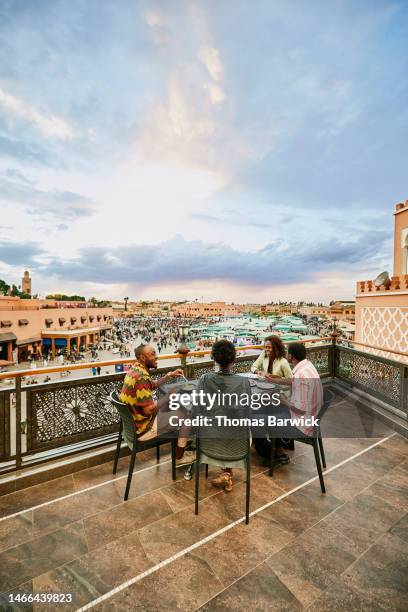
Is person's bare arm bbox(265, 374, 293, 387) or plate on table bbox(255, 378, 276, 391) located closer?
plate on table bbox(255, 378, 276, 391)

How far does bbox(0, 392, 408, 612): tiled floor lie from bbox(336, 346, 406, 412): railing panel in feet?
5.31

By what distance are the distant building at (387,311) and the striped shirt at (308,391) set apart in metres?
5.36

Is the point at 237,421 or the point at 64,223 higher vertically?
the point at 64,223

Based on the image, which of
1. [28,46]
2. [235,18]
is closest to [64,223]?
[28,46]

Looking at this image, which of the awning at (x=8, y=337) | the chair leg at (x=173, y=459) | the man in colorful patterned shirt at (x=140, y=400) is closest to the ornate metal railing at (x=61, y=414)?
the man in colorful patterned shirt at (x=140, y=400)

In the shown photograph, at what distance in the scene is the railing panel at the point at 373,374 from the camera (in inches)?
159

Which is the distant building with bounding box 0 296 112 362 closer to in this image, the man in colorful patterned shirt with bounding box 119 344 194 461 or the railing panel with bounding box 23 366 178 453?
the railing panel with bounding box 23 366 178 453

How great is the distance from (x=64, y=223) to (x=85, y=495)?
37959mm

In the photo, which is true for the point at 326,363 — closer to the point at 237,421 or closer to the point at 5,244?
the point at 237,421

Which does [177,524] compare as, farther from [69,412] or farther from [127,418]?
[69,412]

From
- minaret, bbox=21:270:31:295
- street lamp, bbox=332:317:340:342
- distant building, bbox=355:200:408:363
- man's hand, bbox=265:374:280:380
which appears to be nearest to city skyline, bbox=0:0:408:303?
distant building, bbox=355:200:408:363

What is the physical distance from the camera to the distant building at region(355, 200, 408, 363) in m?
7.47

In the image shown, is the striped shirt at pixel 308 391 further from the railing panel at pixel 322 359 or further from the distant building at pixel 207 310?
the distant building at pixel 207 310

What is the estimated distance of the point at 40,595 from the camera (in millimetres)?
1522
